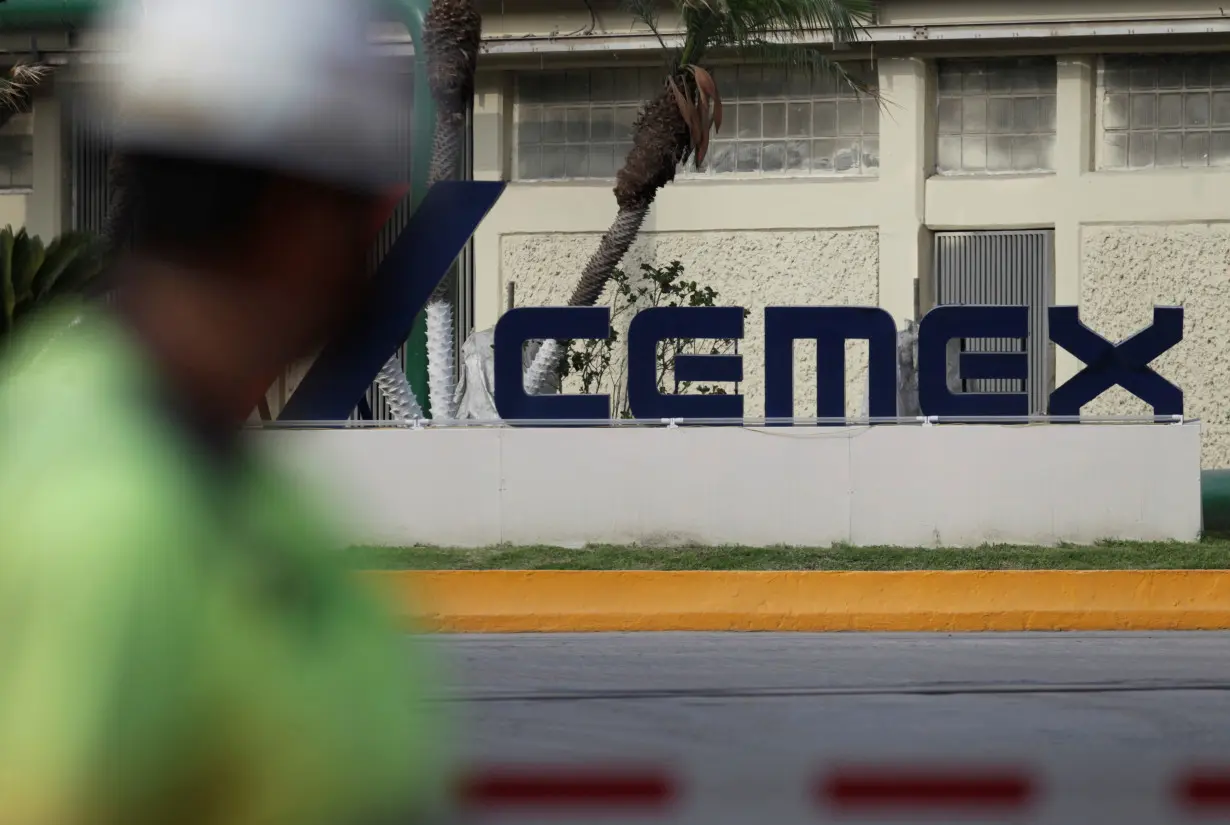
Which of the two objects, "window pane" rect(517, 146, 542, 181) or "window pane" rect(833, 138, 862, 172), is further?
"window pane" rect(517, 146, 542, 181)

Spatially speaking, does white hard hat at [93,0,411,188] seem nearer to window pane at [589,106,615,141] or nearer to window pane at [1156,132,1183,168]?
window pane at [589,106,615,141]

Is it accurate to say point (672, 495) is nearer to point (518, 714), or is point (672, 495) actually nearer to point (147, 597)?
point (518, 714)

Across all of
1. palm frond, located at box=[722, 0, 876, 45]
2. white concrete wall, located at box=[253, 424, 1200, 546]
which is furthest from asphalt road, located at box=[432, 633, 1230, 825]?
palm frond, located at box=[722, 0, 876, 45]

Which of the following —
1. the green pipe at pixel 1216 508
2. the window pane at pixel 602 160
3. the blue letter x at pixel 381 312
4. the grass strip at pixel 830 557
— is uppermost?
the window pane at pixel 602 160

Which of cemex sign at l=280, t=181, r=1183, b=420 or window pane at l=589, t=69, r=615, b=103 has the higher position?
window pane at l=589, t=69, r=615, b=103

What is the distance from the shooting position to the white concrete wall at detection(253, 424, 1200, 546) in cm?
1505

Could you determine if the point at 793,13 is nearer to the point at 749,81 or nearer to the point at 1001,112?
the point at 749,81

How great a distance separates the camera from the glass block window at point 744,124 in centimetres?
2178

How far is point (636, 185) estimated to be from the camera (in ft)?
62.8

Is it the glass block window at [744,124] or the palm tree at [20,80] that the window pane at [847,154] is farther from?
the palm tree at [20,80]

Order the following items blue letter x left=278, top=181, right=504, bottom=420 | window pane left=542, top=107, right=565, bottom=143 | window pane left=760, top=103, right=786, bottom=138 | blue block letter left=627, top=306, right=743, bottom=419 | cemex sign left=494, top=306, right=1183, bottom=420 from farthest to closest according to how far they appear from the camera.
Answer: window pane left=542, top=107, right=565, bottom=143
window pane left=760, top=103, right=786, bottom=138
cemex sign left=494, top=306, right=1183, bottom=420
blue block letter left=627, top=306, right=743, bottom=419
blue letter x left=278, top=181, right=504, bottom=420

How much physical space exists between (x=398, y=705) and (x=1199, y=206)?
21093mm

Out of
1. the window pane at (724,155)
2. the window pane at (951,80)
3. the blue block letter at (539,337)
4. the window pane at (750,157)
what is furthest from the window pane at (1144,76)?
the blue block letter at (539,337)

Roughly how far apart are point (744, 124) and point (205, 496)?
69.3ft
